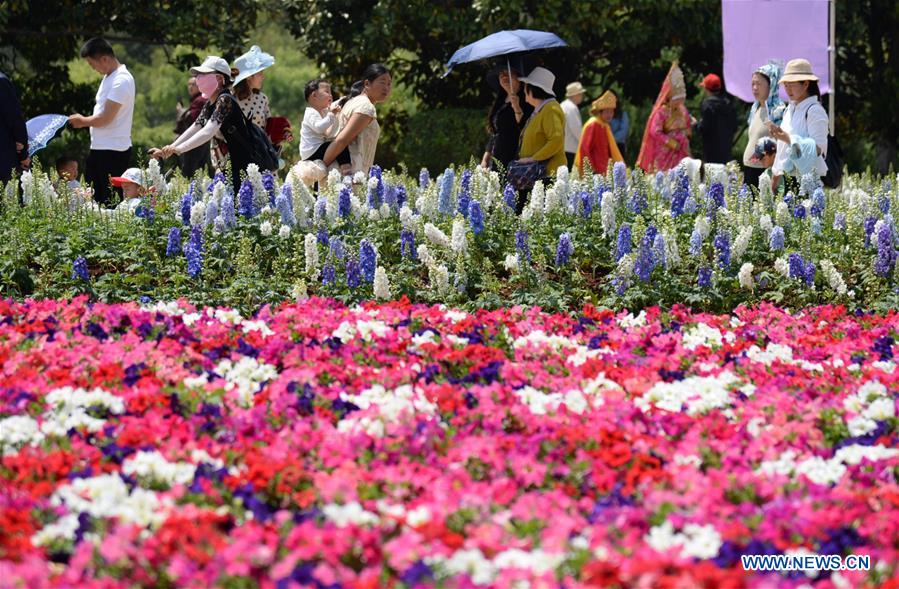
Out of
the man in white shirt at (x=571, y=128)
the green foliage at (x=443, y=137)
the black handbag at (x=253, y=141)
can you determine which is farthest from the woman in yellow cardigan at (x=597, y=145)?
the green foliage at (x=443, y=137)

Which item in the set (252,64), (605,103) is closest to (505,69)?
(252,64)

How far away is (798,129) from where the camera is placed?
333 inches

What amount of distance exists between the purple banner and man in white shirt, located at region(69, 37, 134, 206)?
497 centimetres

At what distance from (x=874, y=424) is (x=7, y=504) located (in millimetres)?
2364

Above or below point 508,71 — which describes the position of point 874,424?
below

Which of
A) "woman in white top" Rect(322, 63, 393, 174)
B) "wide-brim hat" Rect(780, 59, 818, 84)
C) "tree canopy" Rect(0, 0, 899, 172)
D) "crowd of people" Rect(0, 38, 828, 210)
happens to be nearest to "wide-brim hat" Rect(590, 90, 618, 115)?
"crowd of people" Rect(0, 38, 828, 210)

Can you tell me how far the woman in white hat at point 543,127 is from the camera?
8422 mm

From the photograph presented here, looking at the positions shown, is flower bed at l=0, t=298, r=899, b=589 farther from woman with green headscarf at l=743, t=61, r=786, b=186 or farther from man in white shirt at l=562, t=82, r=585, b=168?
man in white shirt at l=562, t=82, r=585, b=168

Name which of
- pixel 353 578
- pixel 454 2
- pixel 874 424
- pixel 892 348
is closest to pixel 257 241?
pixel 892 348

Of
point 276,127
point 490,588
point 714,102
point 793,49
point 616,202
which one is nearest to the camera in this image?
point 490,588

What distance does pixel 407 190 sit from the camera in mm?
8180

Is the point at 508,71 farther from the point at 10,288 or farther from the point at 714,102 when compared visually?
the point at 714,102

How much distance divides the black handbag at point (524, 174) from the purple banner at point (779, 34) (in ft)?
11.7

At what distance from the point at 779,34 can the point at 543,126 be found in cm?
375
